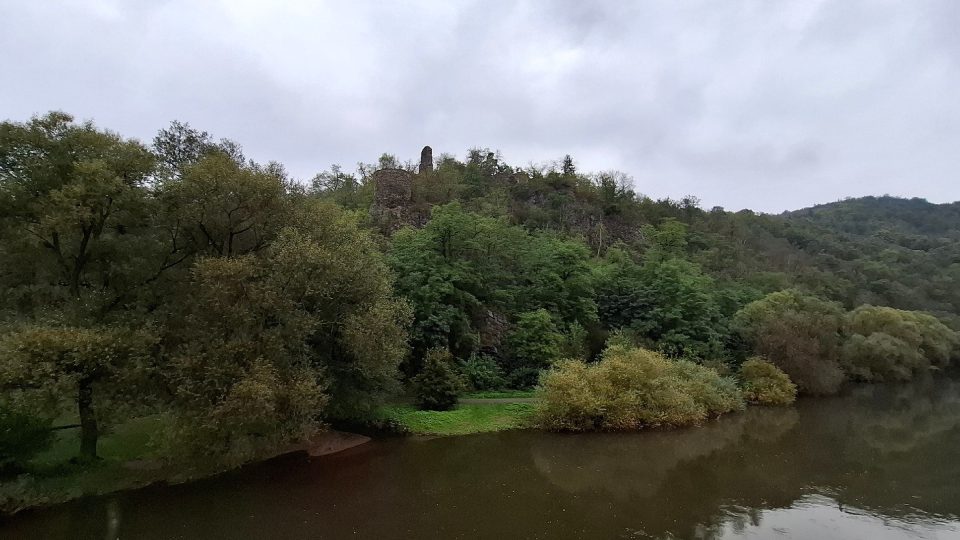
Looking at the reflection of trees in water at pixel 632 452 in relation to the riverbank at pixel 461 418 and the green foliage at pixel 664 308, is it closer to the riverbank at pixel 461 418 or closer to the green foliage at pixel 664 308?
the riverbank at pixel 461 418

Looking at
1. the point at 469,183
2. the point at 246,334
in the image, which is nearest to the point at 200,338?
the point at 246,334

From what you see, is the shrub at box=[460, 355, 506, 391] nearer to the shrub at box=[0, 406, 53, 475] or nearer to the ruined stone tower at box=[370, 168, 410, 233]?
the ruined stone tower at box=[370, 168, 410, 233]

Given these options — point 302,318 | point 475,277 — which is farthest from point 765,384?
point 302,318

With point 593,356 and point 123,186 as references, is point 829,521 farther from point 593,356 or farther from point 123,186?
point 123,186

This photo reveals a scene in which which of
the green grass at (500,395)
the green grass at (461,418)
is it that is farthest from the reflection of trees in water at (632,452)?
the green grass at (500,395)

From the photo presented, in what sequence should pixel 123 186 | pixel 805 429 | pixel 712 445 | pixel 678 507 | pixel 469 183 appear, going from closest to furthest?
pixel 678 507 → pixel 123 186 → pixel 712 445 → pixel 805 429 → pixel 469 183

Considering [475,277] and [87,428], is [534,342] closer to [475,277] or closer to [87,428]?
[475,277]

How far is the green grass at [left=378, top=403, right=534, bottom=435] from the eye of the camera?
2073 cm

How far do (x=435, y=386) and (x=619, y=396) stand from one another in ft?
25.9

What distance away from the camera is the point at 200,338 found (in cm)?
1462

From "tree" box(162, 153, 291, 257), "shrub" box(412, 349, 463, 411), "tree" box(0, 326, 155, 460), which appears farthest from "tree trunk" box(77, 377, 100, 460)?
"shrub" box(412, 349, 463, 411)

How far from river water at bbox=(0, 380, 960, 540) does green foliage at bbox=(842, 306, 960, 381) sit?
16.7 meters

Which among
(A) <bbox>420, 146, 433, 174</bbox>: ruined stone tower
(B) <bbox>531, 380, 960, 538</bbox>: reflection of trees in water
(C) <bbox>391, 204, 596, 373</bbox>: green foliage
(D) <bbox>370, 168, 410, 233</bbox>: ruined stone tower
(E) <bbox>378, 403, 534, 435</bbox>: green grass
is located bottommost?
(B) <bbox>531, 380, 960, 538</bbox>: reflection of trees in water

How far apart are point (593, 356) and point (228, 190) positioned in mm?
22312
